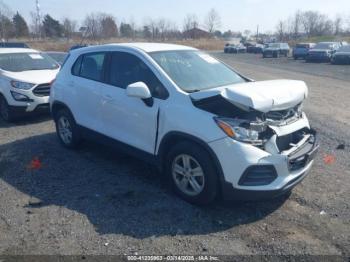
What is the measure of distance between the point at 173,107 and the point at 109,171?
176 centimetres

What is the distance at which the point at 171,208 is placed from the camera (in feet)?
13.6

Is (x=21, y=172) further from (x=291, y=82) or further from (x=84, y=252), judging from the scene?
(x=291, y=82)

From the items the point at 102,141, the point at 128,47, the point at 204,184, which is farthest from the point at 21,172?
the point at 204,184

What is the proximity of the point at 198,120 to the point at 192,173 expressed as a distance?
65 centimetres

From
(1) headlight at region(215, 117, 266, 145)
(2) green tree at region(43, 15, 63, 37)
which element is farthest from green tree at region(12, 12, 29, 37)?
(1) headlight at region(215, 117, 266, 145)

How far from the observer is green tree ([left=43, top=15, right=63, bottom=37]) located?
7119 cm

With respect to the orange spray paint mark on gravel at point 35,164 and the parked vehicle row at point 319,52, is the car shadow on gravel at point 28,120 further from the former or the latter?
Result: the parked vehicle row at point 319,52

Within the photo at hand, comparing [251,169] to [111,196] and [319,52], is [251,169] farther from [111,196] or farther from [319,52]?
[319,52]

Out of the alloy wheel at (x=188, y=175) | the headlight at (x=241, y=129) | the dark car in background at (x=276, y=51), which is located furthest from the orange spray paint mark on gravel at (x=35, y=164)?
the dark car in background at (x=276, y=51)

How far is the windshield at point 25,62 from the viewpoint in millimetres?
9007

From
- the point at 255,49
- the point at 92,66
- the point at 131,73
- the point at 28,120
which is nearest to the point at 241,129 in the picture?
the point at 131,73

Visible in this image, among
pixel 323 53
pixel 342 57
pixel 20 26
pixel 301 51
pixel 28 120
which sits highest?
pixel 20 26

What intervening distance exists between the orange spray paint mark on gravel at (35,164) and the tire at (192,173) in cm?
238

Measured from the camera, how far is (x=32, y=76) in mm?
8703
